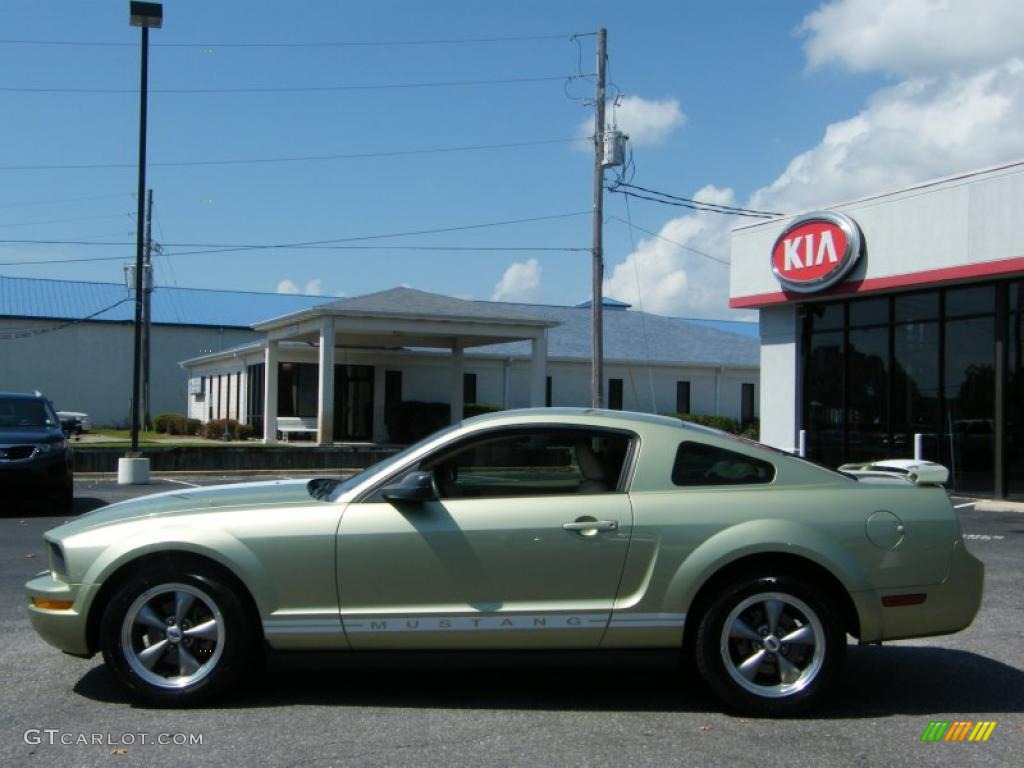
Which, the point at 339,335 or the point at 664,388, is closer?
the point at 339,335

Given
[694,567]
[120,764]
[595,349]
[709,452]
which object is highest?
[595,349]

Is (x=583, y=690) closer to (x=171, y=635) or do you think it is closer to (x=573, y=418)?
(x=573, y=418)

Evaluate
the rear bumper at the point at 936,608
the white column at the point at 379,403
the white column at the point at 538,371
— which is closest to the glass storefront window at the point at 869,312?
the white column at the point at 538,371

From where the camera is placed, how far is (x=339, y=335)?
35156 millimetres

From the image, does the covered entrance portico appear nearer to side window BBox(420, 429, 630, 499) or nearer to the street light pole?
the street light pole

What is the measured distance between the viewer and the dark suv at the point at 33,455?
14289mm

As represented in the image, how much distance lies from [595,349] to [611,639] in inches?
807

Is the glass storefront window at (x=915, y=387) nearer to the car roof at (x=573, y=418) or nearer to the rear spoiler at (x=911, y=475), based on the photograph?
the rear spoiler at (x=911, y=475)

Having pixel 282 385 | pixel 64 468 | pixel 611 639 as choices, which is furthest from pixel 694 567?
pixel 282 385

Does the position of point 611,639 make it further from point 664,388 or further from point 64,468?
point 664,388

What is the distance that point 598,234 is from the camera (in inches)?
1013

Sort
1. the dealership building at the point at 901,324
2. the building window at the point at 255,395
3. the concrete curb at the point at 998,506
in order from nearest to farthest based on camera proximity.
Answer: the concrete curb at the point at 998,506
the dealership building at the point at 901,324
the building window at the point at 255,395

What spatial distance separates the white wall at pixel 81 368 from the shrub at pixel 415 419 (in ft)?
64.6

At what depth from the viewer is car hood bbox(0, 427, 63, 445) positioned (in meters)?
14.4
